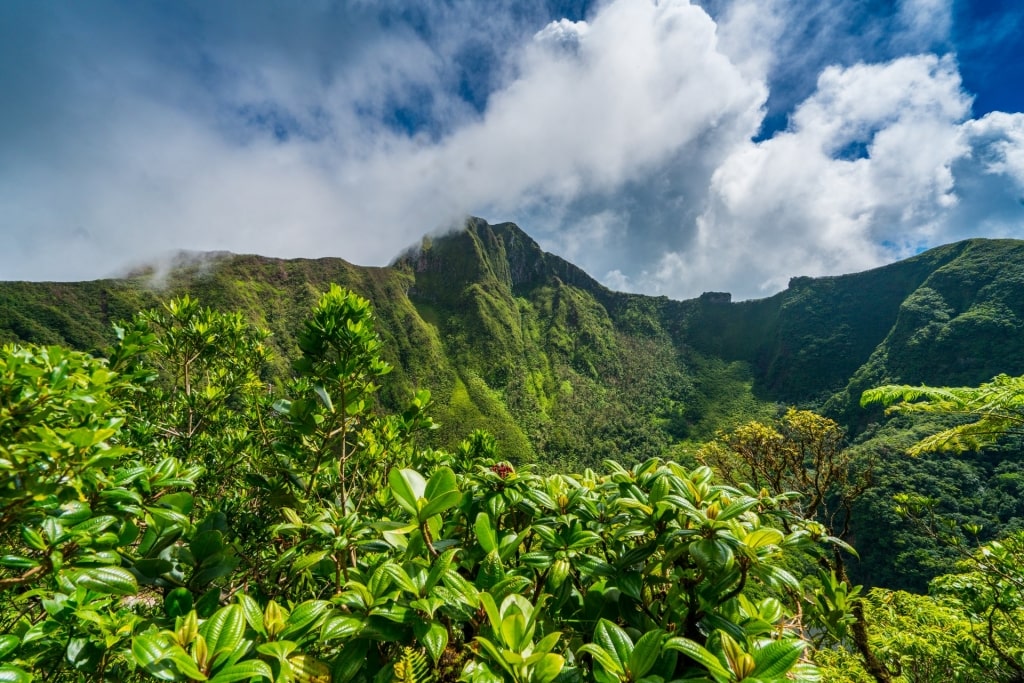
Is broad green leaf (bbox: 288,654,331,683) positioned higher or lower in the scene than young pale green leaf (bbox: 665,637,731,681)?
lower

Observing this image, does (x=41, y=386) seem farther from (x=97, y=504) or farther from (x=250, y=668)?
(x=250, y=668)

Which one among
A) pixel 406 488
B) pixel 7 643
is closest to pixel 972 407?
pixel 406 488

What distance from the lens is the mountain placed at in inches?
2933

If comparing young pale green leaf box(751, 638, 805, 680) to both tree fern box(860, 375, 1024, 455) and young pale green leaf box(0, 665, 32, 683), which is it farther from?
tree fern box(860, 375, 1024, 455)

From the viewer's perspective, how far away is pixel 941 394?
638 centimetres

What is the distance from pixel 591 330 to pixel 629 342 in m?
16.0

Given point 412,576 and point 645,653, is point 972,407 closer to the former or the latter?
point 645,653

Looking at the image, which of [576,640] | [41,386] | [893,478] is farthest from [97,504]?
[893,478]

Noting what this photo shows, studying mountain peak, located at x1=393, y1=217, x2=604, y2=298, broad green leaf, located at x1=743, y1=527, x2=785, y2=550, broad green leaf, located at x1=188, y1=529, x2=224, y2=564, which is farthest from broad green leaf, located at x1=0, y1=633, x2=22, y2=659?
mountain peak, located at x1=393, y1=217, x2=604, y2=298

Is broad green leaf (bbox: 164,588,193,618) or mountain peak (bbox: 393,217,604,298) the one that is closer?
broad green leaf (bbox: 164,588,193,618)

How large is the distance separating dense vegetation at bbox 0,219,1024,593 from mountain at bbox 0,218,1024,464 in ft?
1.70

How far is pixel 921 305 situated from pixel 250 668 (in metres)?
127

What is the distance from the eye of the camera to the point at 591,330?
138 metres

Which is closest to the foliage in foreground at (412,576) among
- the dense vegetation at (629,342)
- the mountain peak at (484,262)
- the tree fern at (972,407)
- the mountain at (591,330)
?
the tree fern at (972,407)
